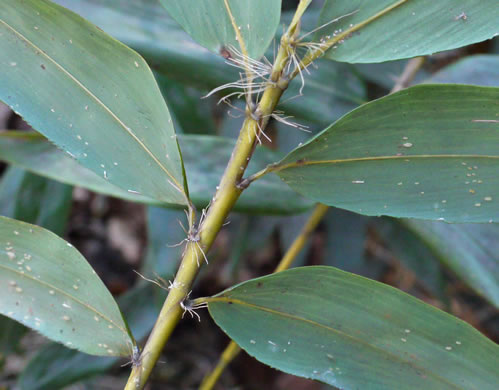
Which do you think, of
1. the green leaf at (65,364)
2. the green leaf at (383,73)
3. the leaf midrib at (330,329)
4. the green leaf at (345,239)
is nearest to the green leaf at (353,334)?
the leaf midrib at (330,329)

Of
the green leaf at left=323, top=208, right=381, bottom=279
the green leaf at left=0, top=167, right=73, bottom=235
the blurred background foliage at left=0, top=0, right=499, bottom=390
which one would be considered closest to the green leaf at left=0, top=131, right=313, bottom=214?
the blurred background foliage at left=0, top=0, right=499, bottom=390

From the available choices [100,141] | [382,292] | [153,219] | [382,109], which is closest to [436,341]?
[382,292]

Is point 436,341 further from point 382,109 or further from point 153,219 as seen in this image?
point 153,219

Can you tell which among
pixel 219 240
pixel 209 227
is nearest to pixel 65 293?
pixel 209 227

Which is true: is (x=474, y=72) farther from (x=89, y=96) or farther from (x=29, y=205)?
(x=29, y=205)

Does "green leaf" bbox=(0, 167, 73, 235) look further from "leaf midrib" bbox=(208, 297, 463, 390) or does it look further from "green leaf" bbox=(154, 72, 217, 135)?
"leaf midrib" bbox=(208, 297, 463, 390)

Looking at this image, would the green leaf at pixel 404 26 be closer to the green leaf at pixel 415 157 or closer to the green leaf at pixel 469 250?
the green leaf at pixel 415 157
